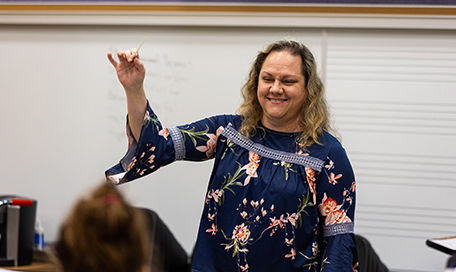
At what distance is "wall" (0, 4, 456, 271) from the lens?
2449 mm

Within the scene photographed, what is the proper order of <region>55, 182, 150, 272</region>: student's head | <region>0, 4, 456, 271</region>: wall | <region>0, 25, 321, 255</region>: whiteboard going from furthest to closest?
<region>0, 25, 321, 255</region>: whiteboard, <region>0, 4, 456, 271</region>: wall, <region>55, 182, 150, 272</region>: student's head

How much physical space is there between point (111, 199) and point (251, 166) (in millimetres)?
887

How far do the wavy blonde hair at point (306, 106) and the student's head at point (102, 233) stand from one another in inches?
37.1

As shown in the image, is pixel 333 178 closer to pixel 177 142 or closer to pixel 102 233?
pixel 177 142

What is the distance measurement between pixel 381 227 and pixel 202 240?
1421 mm

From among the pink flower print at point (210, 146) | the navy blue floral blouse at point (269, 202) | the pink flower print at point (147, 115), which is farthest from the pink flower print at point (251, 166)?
the pink flower print at point (147, 115)

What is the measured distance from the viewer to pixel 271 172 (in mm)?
1446

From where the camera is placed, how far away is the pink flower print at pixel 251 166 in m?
1.44

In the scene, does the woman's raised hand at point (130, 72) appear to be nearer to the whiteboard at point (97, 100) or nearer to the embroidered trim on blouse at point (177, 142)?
the embroidered trim on blouse at point (177, 142)

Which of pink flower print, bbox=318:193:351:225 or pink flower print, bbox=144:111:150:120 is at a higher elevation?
pink flower print, bbox=144:111:150:120

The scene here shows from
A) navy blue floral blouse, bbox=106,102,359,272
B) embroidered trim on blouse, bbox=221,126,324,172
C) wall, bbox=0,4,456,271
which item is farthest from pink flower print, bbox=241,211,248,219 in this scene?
wall, bbox=0,4,456,271

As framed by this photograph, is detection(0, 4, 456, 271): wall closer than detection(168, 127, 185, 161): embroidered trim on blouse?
No

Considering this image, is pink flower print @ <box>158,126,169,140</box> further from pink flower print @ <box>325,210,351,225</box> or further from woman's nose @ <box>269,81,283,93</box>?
pink flower print @ <box>325,210,351,225</box>

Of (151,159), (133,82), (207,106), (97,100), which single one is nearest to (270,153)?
(151,159)
